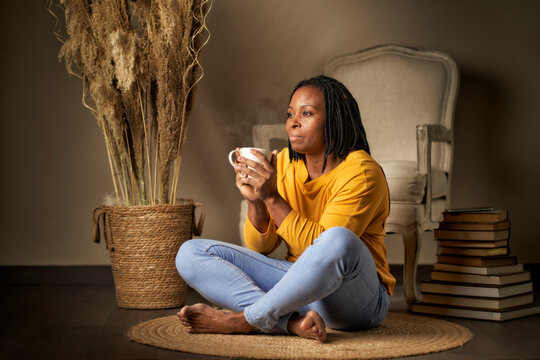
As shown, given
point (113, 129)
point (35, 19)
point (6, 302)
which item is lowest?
point (6, 302)

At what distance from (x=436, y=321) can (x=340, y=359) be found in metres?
0.70

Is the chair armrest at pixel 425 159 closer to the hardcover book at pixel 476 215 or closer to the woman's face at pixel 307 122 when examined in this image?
the hardcover book at pixel 476 215

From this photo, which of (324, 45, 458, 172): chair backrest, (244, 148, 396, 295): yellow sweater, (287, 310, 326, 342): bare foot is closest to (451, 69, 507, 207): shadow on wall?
(324, 45, 458, 172): chair backrest

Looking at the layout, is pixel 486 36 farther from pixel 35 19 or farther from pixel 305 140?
pixel 35 19

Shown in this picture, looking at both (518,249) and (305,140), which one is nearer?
(305,140)

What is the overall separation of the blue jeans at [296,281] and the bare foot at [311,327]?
35mm

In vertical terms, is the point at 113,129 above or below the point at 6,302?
above

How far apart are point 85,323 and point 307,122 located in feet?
3.26

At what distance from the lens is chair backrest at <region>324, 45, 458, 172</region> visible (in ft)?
9.79

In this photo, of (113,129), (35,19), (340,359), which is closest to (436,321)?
(340,359)

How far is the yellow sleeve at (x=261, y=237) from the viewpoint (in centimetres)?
184

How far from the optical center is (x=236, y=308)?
183 centimetres

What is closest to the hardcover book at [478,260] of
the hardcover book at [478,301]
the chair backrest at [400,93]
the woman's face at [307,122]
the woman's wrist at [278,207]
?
the hardcover book at [478,301]

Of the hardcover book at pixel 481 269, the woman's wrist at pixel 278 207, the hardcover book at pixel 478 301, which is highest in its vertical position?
the woman's wrist at pixel 278 207
